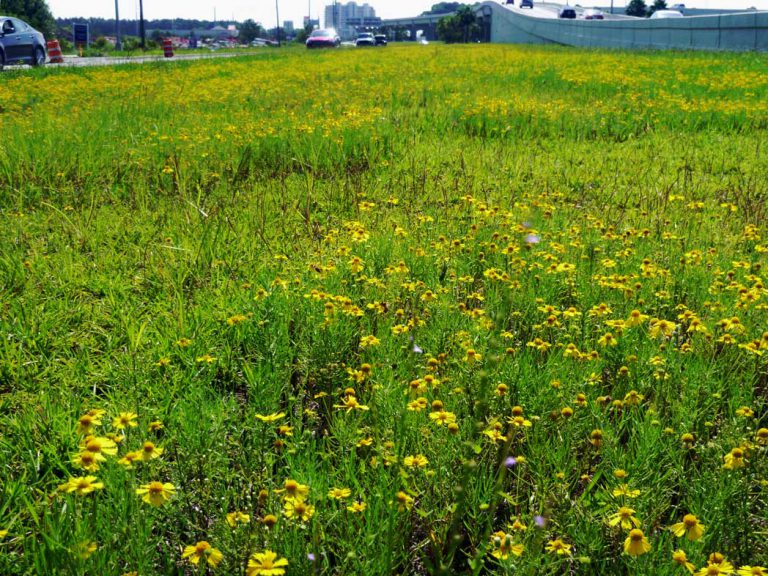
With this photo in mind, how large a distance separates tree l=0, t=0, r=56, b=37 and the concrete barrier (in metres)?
40.6

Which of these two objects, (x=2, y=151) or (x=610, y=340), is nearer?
(x=610, y=340)

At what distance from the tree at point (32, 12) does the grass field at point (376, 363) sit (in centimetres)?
5204

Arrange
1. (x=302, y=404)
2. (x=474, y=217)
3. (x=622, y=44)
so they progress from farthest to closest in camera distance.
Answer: (x=622, y=44)
(x=474, y=217)
(x=302, y=404)

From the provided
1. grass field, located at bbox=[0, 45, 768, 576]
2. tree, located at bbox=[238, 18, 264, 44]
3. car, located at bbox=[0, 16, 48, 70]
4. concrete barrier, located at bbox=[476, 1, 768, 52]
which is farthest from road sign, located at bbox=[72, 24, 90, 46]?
tree, located at bbox=[238, 18, 264, 44]

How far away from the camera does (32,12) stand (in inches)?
2094

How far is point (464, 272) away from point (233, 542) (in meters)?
2.36

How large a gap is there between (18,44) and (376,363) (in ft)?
67.6

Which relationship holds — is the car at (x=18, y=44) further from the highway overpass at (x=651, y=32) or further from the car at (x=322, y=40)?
the highway overpass at (x=651, y=32)

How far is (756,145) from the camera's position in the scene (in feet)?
24.0

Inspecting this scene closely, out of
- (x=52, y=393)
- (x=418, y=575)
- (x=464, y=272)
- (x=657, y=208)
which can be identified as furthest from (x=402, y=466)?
(x=657, y=208)

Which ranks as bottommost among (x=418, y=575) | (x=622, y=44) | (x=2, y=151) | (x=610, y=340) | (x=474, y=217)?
(x=418, y=575)

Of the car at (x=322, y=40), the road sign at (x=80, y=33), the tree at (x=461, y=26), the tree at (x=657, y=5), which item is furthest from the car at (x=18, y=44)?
the tree at (x=657, y=5)

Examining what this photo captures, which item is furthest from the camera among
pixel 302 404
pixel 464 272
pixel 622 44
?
pixel 622 44

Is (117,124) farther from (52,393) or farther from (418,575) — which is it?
(418,575)
